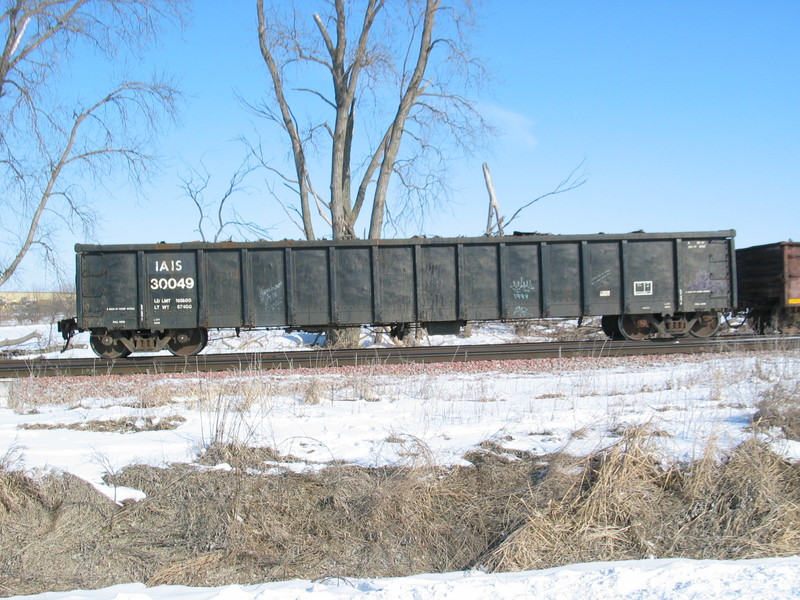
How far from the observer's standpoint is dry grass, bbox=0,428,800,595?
4055 mm

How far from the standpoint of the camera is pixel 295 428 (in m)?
6.06

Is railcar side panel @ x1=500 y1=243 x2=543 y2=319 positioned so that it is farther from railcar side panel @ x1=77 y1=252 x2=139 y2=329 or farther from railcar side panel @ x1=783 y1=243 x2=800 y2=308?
railcar side panel @ x1=77 y1=252 x2=139 y2=329

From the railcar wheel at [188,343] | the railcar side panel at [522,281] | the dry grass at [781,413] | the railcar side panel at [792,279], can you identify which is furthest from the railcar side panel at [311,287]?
the railcar side panel at [792,279]

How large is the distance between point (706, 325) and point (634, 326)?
1.73 metres

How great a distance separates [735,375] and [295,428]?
6156mm

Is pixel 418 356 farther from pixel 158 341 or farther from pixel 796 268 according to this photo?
pixel 796 268

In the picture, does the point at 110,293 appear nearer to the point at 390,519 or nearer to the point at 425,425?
the point at 425,425

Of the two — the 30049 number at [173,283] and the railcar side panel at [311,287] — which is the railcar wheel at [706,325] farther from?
the 30049 number at [173,283]

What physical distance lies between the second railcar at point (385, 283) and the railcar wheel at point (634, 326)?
0.35 metres

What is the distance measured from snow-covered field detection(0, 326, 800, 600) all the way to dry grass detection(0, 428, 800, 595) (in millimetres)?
196

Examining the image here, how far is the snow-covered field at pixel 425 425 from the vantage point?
3635 millimetres

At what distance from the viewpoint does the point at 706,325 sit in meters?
14.6

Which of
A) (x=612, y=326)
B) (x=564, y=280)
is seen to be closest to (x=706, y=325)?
(x=612, y=326)

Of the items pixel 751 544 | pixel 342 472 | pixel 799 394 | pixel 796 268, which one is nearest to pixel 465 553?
pixel 342 472
